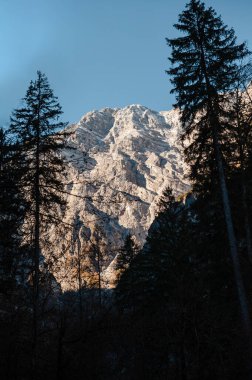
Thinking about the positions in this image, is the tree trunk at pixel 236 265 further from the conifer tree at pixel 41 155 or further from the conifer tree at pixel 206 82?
the conifer tree at pixel 41 155

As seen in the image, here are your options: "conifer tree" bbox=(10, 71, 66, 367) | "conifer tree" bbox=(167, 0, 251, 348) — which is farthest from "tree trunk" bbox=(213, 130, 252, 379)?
"conifer tree" bbox=(10, 71, 66, 367)

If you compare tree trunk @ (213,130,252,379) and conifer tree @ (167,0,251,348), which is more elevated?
conifer tree @ (167,0,251,348)

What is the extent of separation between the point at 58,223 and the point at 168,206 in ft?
52.6

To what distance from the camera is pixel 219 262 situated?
19.7 meters

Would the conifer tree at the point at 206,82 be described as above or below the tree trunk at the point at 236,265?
above

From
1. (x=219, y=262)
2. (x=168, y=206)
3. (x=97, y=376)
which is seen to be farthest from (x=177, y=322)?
(x=168, y=206)

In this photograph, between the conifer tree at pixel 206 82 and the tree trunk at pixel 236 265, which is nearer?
the tree trunk at pixel 236 265

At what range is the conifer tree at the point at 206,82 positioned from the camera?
55.6ft

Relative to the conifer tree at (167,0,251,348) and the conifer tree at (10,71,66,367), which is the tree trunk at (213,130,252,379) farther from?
the conifer tree at (10,71,66,367)

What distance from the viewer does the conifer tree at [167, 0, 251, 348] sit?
17.0 meters

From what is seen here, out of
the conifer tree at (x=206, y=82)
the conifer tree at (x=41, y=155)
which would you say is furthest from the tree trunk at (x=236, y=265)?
the conifer tree at (x=41, y=155)

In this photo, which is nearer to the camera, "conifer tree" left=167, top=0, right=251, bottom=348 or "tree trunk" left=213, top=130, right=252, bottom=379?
"tree trunk" left=213, top=130, right=252, bottom=379

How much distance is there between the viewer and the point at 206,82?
56.3ft

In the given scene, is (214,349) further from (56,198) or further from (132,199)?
(56,198)
